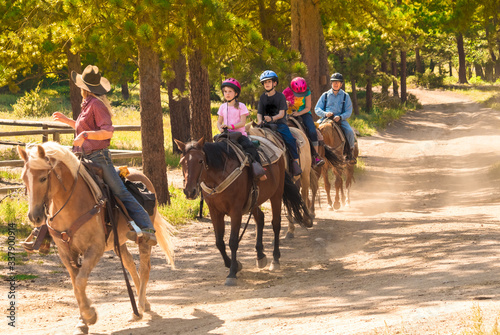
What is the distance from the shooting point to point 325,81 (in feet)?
63.7

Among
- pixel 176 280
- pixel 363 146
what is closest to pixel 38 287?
pixel 176 280

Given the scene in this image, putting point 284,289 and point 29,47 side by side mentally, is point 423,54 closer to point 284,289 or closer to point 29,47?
point 29,47

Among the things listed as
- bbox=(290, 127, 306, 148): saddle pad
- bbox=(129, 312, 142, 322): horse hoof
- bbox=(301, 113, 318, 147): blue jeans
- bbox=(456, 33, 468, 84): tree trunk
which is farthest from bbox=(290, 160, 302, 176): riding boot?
bbox=(456, 33, 468, 84): tree trunk

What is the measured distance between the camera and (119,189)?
273 inches

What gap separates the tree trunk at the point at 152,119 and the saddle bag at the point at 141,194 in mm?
6215

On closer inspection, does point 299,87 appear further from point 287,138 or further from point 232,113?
point 232,113

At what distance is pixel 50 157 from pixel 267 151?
4377 millimetres

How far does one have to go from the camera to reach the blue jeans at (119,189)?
6.93 meters

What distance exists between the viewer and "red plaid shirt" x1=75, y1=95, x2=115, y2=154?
22.5 ft

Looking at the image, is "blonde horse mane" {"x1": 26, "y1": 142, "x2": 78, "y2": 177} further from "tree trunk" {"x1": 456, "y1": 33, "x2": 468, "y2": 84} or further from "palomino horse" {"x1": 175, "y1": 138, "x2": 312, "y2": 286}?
"tree trunk" {"x1": 456, "y1": 33, "x2": 468, "y2": 84}

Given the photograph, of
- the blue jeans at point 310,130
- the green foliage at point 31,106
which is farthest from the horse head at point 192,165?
the green foliage at point 31,106

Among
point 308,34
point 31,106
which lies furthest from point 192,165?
point 31,106

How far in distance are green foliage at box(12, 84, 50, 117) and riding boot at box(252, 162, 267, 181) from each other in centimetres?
2736

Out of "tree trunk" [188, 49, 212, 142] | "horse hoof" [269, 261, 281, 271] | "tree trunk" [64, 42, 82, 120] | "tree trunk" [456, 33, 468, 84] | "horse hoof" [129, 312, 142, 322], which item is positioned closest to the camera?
"horse hoof" [129, 312, 142, 322]
